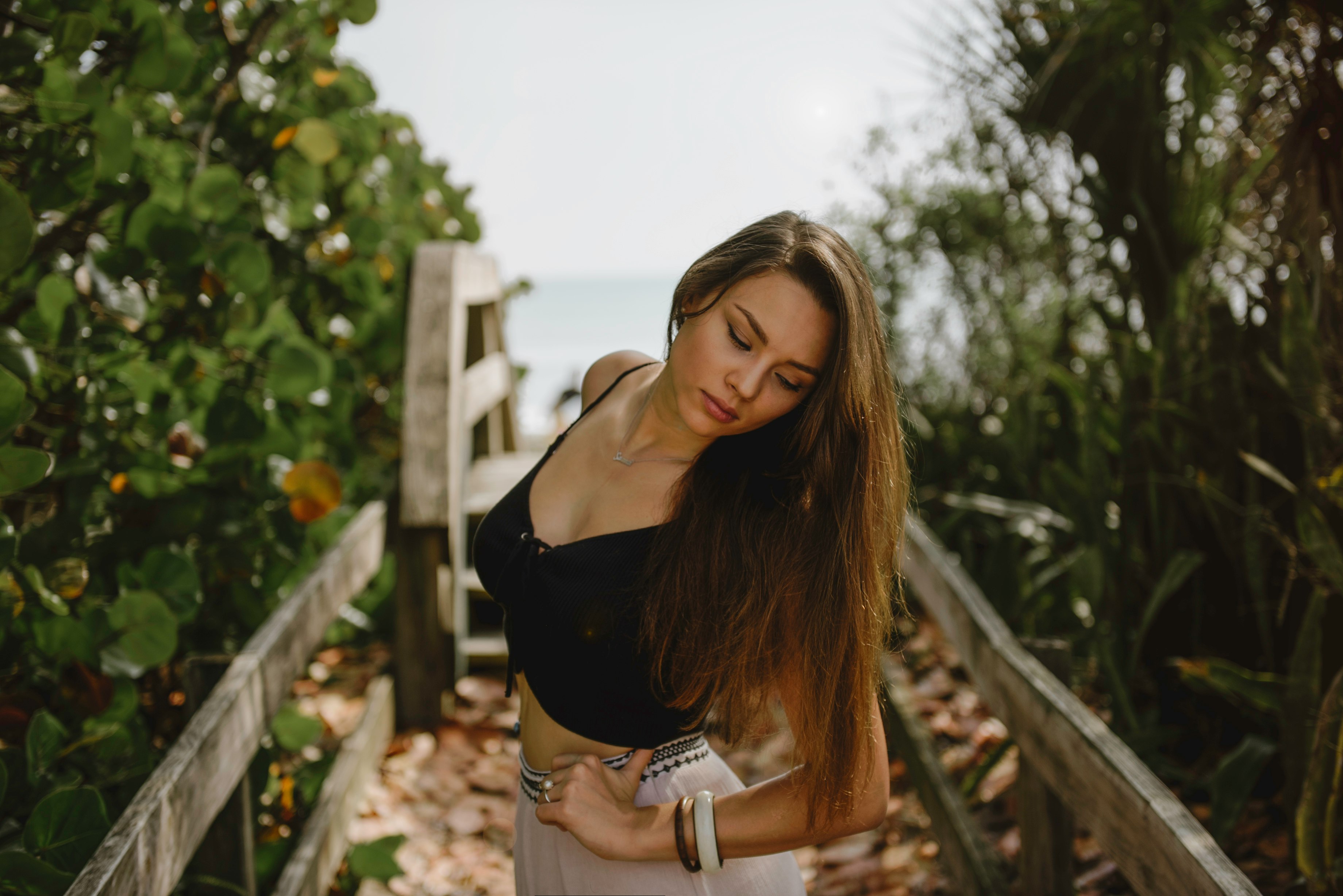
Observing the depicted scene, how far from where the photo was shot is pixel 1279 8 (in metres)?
2.15

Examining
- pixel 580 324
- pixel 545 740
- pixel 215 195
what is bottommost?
pixel 580 324

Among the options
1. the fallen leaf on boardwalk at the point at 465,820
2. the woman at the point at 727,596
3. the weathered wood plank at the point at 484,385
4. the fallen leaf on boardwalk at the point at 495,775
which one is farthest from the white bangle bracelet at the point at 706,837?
the weathered wood plank at the point at 484,385

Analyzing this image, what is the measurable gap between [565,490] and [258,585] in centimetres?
103

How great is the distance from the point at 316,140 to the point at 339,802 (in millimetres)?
1568

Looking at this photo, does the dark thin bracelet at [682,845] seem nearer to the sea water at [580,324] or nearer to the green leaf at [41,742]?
the green leaf at [41,742]

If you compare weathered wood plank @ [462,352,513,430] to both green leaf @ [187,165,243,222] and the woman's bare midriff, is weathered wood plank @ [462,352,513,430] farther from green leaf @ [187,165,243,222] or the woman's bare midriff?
the woman's bare midriff

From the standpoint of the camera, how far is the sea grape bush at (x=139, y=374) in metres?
1.28

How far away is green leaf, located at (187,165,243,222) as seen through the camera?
5.68 ft

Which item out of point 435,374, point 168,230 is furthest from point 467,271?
point 168,230

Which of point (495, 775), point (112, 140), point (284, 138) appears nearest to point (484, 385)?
point (495, 775)

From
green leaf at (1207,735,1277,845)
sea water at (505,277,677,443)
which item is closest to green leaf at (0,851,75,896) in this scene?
green leaf at (1207,735,1277,845)

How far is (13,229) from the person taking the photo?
40.9 inches

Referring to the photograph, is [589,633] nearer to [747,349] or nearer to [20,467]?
[747,349]

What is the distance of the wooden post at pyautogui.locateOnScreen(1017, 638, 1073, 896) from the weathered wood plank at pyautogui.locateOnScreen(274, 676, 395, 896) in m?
1.51
